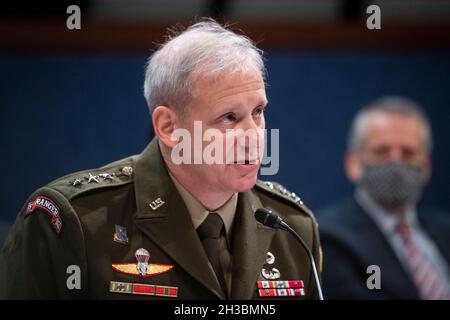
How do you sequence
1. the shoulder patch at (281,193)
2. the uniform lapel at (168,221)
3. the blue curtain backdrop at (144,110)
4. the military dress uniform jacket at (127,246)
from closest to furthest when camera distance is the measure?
the military dress uniform jacket at (127,246), the uniform lapel at (168,221), the shoulder patch at (281,193), the blue curtain backdrop at (144,110)

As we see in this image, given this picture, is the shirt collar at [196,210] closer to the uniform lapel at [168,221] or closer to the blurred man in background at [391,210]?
the uniform lapel at [168,221]

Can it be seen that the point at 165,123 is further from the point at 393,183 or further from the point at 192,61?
the point at 393,183

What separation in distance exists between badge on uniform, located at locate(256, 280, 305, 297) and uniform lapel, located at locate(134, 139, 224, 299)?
6.0 inches

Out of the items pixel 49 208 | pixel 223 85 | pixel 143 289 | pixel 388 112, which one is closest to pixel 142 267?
pixel 143 289

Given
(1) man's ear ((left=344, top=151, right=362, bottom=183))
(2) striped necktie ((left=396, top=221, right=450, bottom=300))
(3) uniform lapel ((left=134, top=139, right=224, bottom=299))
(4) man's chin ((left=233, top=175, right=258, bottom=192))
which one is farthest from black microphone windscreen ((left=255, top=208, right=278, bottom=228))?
(1) man's ear ((left=344, top=151, right=362, bottom=183))

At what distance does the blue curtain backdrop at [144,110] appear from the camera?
9.64 ft

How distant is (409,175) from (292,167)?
512mm

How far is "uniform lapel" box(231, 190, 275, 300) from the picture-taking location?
84.2 inches

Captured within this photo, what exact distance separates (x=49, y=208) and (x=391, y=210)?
1.81 meters

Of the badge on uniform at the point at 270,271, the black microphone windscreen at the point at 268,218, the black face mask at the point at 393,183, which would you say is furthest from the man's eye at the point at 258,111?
the black face mask at the point at 393,183

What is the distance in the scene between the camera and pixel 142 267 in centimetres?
208

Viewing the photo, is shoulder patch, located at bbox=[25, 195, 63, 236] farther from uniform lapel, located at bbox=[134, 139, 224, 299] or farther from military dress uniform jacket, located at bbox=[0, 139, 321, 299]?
uniform lapel, located at bbox=[134, 139, 224, 299]

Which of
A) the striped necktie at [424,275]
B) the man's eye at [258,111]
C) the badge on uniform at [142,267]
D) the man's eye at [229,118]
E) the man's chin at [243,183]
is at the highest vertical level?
the man's eye at [258,111]
